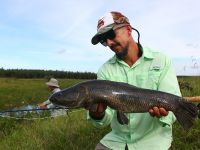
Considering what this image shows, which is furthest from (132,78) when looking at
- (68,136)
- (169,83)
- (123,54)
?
(68,136)

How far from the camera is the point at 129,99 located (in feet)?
16.4

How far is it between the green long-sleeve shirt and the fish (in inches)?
8.6

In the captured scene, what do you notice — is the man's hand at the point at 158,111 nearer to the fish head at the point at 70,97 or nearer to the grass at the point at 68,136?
the fish head at the point at 70,97

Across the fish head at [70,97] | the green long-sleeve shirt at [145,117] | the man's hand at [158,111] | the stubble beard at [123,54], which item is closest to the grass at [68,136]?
the green long-sleeve shirt at [145,117]

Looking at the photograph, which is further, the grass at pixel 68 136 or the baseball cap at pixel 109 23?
the grass at pixel 68 136

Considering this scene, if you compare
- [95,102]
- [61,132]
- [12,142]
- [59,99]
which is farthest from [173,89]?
[12,142]

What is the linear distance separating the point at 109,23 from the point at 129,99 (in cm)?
99

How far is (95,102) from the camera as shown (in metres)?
5.03

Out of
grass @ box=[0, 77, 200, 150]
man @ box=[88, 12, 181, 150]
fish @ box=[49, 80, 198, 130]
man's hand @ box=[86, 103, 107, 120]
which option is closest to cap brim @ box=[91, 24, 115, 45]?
man @ box=[88, 12, 181, 150]

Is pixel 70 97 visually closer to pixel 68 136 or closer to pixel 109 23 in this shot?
pixel 109 23

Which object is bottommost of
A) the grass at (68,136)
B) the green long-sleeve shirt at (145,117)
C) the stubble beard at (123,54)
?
the grass at (68,136)

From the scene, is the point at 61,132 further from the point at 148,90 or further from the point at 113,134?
the point at 148,90

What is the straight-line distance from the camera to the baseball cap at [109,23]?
5.48 meters

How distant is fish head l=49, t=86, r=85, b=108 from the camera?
4.90 metres
